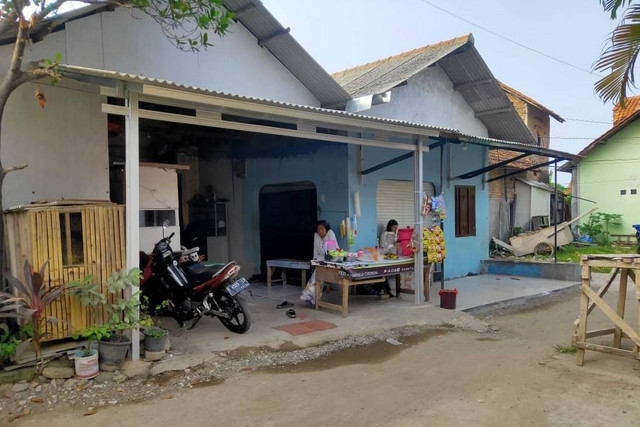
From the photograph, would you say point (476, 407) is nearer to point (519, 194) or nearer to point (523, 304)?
point (523, 304)

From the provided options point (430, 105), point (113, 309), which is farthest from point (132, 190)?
point (430, 105)

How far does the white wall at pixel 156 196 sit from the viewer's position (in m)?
6.86

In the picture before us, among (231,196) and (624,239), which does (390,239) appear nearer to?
(231,196)

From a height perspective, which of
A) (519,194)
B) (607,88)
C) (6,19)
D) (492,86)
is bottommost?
(519,194)

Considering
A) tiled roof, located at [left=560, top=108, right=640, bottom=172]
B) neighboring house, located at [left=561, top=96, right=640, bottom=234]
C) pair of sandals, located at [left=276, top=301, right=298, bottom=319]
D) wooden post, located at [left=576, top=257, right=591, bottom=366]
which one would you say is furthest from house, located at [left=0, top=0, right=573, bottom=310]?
neighboring house, located at [left=561, top=96, right=640, bottom=234]

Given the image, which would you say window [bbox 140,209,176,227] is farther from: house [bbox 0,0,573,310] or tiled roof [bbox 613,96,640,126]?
tiled roof [bbox 613,96,640,126]

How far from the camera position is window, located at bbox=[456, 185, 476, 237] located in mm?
11016

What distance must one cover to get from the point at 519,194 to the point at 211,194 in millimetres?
11394

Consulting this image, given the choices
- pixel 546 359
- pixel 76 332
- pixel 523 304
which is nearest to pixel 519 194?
pixel 523 304

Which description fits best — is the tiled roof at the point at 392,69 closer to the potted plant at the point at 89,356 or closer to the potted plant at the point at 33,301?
the potted plant at the point at 89,356

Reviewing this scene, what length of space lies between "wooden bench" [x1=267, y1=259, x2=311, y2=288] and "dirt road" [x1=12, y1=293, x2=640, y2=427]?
3.31 metres

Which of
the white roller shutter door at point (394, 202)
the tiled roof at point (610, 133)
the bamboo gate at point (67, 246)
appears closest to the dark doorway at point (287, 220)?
the white roller shutter door at point (394, 202)

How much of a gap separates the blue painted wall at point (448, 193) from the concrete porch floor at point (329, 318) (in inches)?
39.1

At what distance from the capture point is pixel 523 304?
8.75m
